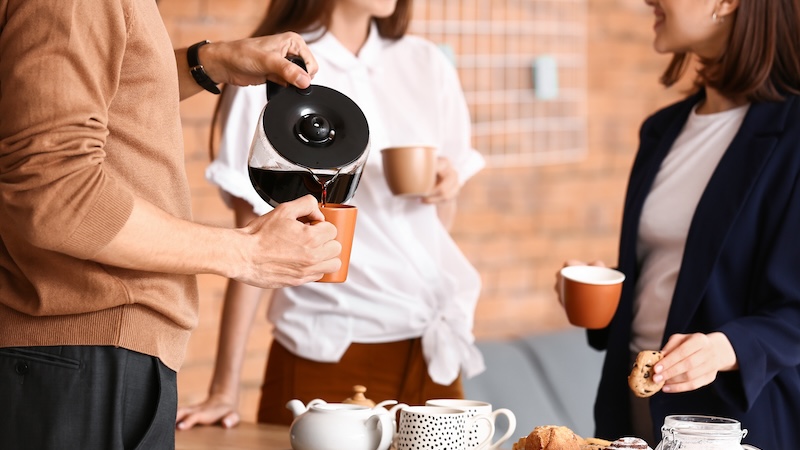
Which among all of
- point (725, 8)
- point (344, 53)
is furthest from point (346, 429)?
point (725, 8)

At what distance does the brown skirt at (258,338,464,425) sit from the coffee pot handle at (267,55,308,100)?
624mm

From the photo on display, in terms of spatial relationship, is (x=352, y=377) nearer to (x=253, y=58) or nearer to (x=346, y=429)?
(x=346, y=429)

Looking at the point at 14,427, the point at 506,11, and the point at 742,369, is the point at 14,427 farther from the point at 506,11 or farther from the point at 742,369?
the point at 506,11

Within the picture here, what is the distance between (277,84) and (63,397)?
481 mm

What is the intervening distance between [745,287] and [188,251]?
920mm

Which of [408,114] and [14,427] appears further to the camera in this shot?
[408,114]

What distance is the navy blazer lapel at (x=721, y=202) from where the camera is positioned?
148cm

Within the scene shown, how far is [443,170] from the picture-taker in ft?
5.71

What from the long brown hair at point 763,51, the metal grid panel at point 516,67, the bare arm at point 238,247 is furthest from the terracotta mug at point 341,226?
the metal grid panel at point 516,67

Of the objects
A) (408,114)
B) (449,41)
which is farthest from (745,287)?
(449,41)

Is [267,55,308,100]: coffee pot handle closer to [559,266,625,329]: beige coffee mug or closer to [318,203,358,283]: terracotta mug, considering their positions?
[318,203,358,283]: terracotta mug

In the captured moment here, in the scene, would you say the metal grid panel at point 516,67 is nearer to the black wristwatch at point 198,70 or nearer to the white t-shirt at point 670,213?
the white t-shirt at point 670,213

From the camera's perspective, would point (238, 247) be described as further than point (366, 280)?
No

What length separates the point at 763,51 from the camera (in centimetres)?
154
